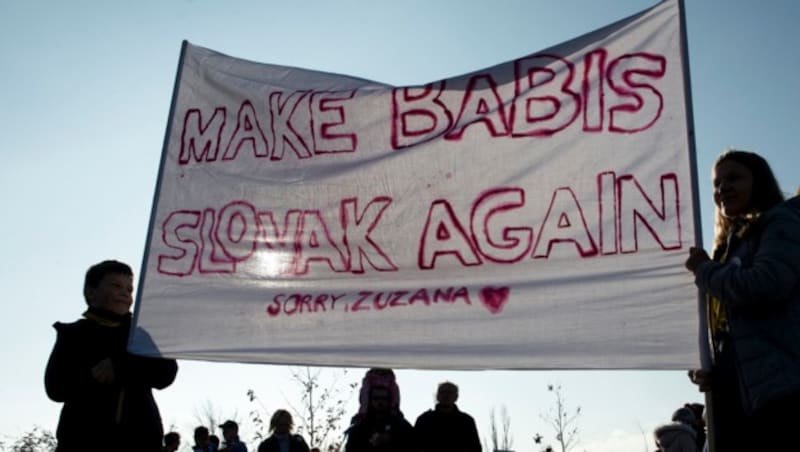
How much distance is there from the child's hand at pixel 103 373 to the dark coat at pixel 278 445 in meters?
6.15

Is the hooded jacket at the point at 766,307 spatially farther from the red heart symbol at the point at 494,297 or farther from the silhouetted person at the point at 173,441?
the silhouetted person at the point at 173,441

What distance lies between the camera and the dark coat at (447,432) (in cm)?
809

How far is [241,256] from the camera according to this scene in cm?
495

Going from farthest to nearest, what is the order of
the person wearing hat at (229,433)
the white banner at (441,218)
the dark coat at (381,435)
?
1. the person wearing hat at (229,433)
2. the dark coat at (381,435)
3. the white banner at (441,218)

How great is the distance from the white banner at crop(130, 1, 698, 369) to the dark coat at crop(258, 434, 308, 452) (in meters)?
5.86

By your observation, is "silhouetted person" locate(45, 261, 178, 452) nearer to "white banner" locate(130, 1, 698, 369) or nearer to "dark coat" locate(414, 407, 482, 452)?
"white banner" locate(130, 1, 698, 369)

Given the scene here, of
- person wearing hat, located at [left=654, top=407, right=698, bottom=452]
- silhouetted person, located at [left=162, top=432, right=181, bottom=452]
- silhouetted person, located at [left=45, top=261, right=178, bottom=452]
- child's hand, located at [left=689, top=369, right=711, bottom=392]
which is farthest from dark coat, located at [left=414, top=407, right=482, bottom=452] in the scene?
silhouetted person, located at [left=162, top=432, right=181, bottom=452]

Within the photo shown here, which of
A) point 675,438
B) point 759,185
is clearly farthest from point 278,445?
point 759,185

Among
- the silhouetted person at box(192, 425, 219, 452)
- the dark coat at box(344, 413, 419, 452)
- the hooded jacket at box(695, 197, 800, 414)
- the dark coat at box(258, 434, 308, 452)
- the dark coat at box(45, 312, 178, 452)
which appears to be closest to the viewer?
the hooded jacket at box(695, 197, 800, 414)

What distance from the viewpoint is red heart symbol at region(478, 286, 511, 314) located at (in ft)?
14.0

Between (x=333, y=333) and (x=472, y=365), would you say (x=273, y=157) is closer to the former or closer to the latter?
(x=333, y=333)

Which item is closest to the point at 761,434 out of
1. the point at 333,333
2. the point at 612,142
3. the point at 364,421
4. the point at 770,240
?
the point at 770,240

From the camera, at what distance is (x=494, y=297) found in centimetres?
431

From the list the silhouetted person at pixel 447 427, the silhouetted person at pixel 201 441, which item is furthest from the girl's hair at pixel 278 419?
the silhouetted person at pixel 201 441
